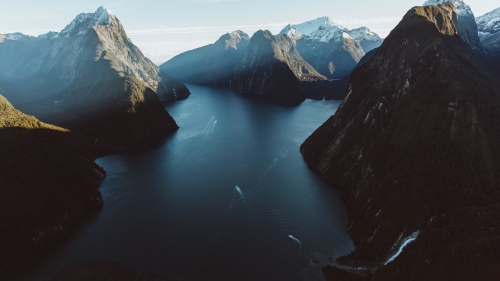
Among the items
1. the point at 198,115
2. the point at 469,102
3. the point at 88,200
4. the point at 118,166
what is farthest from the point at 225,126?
the point at 469,102

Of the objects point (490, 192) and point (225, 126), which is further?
point (225, 126)

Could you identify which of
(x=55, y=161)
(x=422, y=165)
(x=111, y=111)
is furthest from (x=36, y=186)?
(x=422, y=165)

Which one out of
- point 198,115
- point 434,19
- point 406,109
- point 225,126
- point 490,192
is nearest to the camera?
point 490,192

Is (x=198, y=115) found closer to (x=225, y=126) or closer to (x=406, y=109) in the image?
(x=225, y=126)

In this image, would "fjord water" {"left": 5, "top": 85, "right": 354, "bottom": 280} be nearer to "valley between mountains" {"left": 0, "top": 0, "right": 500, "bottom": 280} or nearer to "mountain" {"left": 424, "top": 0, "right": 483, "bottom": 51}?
"valley between mountains" {"left": 0, "top": 0, "right": 500, "bottom": 280}

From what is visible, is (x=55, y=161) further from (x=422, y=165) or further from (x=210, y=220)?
(x=422, y=165)

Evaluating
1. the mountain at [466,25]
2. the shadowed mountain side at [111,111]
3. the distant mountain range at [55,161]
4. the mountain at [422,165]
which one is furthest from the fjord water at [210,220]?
the mountain at [466,25]
